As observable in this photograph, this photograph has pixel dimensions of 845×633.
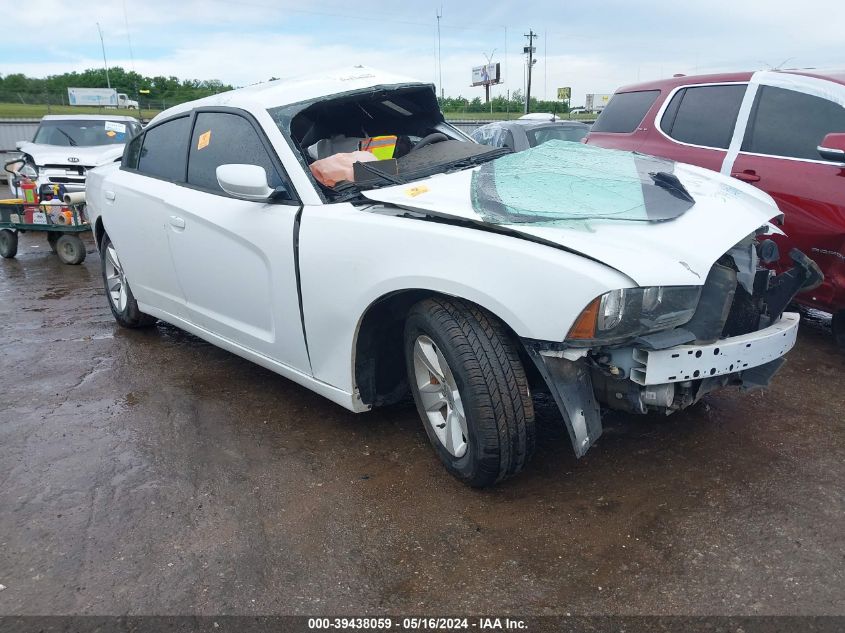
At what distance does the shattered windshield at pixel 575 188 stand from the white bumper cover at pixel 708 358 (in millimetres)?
556

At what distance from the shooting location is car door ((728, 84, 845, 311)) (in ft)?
13.5

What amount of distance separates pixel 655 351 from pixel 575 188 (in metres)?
0.89

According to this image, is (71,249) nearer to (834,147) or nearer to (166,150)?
(166,150)

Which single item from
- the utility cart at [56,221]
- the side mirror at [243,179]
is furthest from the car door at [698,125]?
the utility cart at [56,221]

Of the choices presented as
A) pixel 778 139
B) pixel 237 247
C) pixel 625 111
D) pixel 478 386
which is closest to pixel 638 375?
pixel 478 386

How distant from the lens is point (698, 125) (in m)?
5.29

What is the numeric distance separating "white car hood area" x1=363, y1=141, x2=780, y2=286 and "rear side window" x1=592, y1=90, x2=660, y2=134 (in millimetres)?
2335

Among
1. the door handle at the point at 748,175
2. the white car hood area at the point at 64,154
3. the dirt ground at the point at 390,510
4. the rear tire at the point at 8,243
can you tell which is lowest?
the rear tire at the point at 8,243

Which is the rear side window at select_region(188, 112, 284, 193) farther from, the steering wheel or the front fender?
the steering wheel

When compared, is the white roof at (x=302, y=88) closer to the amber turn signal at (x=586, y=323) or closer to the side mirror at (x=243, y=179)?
the side mirror at (x=243, y=179)

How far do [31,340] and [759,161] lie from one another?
5445 millimetres

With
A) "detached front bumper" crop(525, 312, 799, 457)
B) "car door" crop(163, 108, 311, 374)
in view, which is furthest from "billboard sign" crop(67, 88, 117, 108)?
"detached front bumper" crop(525, 312, 799, 457)

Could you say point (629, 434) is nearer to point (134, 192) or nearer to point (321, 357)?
point (321, 357)

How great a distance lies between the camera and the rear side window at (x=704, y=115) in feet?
16.6
